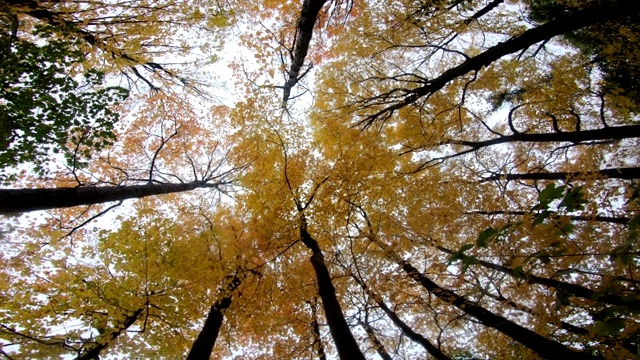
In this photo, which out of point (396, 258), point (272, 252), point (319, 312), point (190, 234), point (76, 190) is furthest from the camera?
point (319, 312)

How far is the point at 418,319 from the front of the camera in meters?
8.09

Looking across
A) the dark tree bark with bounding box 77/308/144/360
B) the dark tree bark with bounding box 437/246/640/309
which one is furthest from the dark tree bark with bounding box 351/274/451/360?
the dark tree bark with bounding box 77/308/144/360

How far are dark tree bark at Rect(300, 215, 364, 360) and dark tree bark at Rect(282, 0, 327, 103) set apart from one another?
4.48 metres

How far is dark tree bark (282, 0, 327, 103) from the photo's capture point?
21.4ft

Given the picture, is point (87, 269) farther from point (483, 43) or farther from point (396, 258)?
point (483, 43)

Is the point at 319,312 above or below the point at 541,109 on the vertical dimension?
below

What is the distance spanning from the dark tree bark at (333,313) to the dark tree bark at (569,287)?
2.18 metres

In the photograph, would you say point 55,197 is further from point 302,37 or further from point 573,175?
point 573,175

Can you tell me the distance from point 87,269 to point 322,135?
6.01 meters

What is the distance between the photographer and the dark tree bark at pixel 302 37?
6.52 metres

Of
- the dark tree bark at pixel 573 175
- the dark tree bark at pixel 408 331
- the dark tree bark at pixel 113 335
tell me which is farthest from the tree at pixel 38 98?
the dark tree bark at pixel 573 175

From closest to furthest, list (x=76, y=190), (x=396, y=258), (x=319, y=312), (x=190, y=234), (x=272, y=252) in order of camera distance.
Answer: (x=76, y=190), (x=272, y=252), (x=396, y=258), (x=190, y=234), (x=319, y=312)

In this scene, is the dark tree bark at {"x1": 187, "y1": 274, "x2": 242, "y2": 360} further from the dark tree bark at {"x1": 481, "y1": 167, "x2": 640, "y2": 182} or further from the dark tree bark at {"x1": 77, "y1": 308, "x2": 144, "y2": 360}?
the dark tree bark at {"x1": 481, "y1": 167, "x2": 640, "y2": 182}

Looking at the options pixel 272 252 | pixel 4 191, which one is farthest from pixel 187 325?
pixel 4 191
